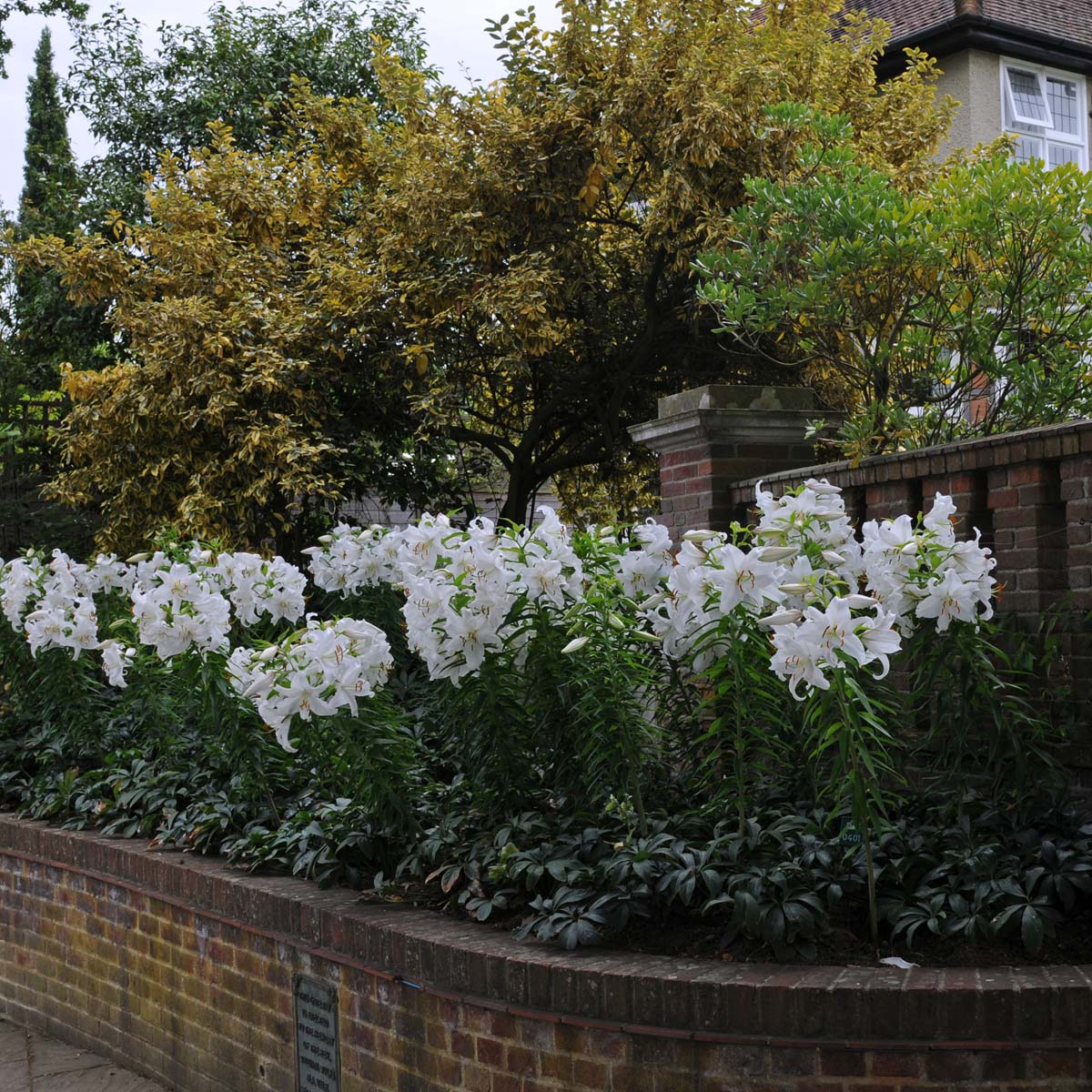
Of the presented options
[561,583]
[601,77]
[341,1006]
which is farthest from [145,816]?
[601,77]

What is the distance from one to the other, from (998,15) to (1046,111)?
149cm

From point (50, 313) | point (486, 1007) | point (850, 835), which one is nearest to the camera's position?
point (486, 1007)

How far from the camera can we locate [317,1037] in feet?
15.7

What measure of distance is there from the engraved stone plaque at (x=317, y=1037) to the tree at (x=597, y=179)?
19.2 ft

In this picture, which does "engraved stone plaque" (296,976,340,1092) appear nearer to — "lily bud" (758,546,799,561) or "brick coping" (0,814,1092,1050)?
"brick coping" (0,814,1092,1050)

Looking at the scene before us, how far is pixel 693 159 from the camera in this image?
9266 millimetres

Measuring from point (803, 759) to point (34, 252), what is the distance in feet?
30.1

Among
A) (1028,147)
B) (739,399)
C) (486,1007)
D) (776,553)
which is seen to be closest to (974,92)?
(1028,147)

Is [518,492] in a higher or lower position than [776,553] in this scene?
higher

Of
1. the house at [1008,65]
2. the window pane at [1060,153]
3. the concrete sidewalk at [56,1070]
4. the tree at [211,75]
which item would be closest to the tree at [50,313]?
the tree at [211,75]

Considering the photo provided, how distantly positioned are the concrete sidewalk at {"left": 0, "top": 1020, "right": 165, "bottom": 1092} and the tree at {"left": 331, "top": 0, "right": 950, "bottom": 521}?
5334 mm

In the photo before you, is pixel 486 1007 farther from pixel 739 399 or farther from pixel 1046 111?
pixel 1046 111

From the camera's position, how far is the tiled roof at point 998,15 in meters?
17.8

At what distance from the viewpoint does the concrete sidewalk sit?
5867mm
